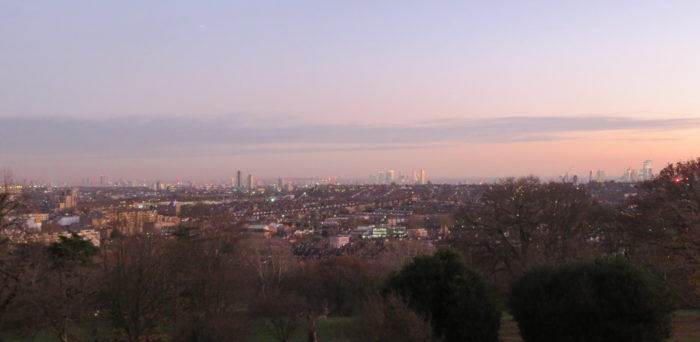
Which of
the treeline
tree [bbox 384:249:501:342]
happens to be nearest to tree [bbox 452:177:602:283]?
the treeline

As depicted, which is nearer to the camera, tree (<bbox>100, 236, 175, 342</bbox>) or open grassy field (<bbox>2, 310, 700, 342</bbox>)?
tree (<bbox>100, 236, 175, 342</bbox>)

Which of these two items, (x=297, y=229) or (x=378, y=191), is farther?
(x=378, y=191)

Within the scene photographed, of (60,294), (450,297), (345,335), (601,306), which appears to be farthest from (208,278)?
(601,306)

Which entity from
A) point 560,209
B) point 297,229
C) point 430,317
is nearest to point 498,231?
point 560,209

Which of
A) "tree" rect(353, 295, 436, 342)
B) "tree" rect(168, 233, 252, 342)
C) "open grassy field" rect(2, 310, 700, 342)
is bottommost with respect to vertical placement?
"open grassy field" rect(2, 310, 700, 342)

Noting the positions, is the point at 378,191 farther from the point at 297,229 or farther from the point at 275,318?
the point at 275,318

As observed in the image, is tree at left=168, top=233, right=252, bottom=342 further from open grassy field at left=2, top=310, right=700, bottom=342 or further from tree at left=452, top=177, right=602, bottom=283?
tree at left=452, top=177, right=602, bottom=283

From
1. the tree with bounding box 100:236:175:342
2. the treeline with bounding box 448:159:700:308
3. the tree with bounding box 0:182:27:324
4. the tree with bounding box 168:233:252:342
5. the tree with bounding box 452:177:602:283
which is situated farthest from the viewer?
the tree with bounding box 452:177:602:283
